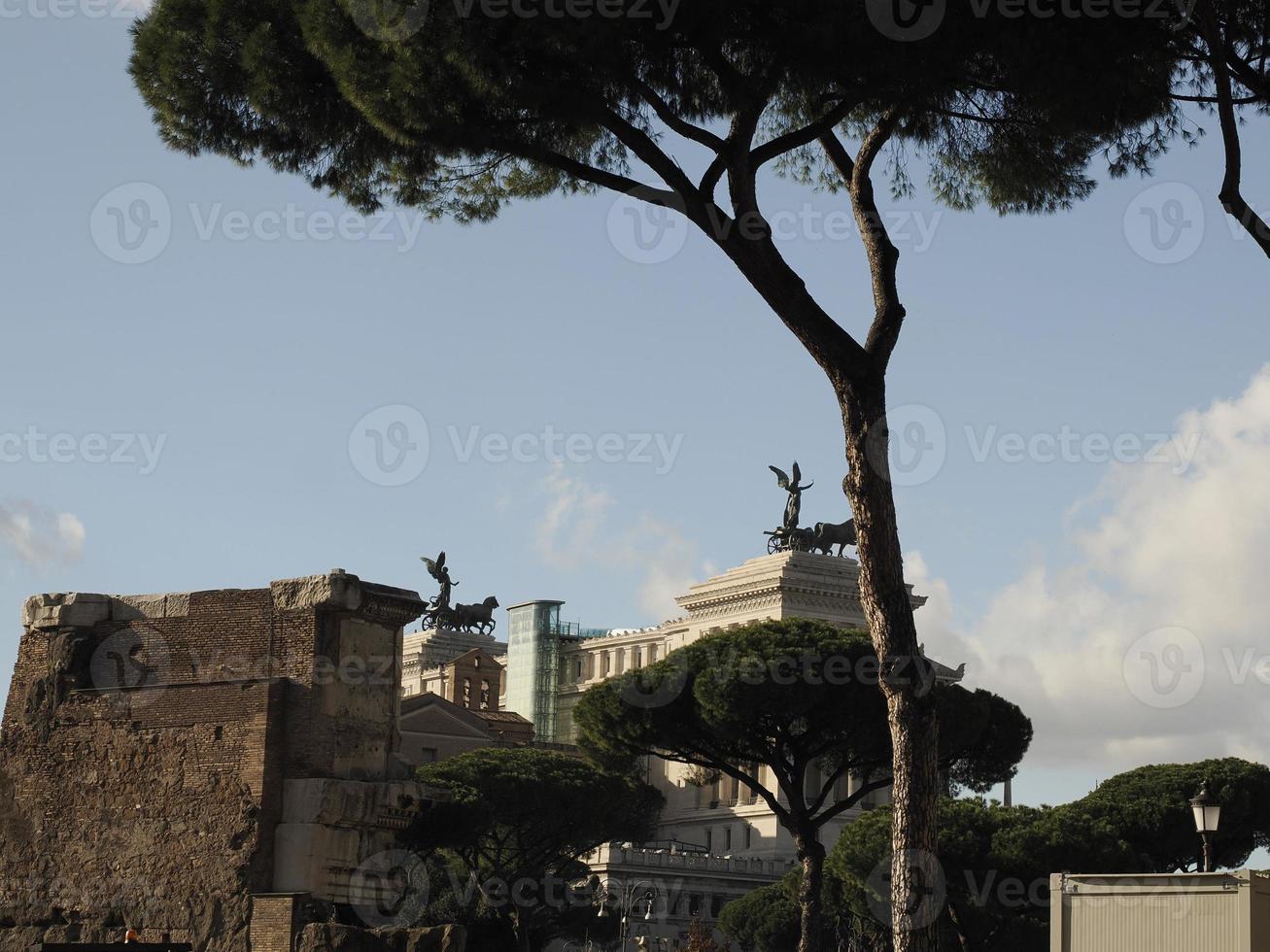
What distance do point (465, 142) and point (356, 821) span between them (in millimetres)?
4451

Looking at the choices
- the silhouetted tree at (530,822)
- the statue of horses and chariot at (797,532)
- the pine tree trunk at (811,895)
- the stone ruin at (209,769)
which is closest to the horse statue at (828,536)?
the statue of horses and chariot at (797,532)

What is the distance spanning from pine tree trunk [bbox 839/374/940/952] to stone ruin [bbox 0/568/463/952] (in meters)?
2.74

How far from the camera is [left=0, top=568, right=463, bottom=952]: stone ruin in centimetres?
1225

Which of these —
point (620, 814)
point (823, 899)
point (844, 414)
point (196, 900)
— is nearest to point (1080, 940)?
point (844, 414)

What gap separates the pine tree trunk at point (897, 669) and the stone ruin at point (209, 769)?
8.99ft

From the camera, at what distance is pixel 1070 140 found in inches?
539

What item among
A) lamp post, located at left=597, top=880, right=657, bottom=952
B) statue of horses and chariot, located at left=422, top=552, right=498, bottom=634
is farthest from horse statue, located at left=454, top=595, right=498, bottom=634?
lamp post, located at left=597, top=880, right=657, bottom=952

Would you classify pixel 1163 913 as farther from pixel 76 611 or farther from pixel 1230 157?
pixel 76 611

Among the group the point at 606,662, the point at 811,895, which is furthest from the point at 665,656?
the point at 811,895

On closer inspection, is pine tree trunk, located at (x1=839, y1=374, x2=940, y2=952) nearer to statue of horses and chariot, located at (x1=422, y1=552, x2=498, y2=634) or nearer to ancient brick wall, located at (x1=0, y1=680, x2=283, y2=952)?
ancient brick wall, located at (x1=0, y1=680, x2=283, y2=952)

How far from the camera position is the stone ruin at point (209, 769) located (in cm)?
1225

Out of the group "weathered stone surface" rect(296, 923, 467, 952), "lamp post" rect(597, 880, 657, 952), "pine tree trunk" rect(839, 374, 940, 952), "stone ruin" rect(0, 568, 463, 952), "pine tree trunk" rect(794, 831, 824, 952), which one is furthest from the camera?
"lamp post" rect(597, 880, 657, 952)

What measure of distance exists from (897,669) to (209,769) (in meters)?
4.56

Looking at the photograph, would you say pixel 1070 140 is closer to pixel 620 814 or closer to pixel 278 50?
pixel 278 50
